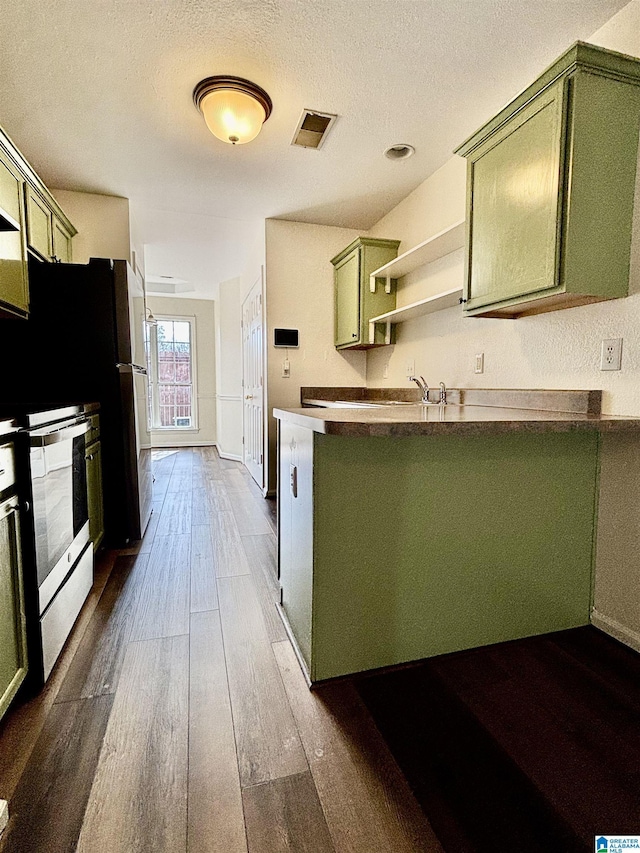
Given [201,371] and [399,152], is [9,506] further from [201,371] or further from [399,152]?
[201,371]

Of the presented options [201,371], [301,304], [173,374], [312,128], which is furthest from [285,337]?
[173,374]

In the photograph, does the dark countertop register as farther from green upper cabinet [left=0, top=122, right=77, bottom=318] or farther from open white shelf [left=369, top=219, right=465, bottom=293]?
green upper cabinet [left=0, top=122, right=77, bottom=318]

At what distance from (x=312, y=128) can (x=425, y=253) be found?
3.44 feet

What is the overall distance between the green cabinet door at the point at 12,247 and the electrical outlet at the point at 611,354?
2.62 m

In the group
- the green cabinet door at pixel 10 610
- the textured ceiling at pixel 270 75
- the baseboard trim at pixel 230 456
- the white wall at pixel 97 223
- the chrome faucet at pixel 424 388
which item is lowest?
the baseboard trim at pixel 230 456

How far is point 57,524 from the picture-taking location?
1597mm

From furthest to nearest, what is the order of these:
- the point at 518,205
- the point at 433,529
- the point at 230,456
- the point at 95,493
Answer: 1. the point at 230,456
2. the point at 95,493
3. the point at 518,205
4. the point at 433,529

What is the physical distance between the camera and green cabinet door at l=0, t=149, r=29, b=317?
1941 mm

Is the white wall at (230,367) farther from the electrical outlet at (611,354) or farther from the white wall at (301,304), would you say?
the electrical outlet at (611,354)

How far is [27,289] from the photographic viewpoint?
2.18 metres

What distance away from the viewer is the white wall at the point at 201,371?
699 centimetres

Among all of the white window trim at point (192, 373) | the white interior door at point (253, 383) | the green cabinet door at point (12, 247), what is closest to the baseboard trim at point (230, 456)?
the white interior door at point (253, 383)

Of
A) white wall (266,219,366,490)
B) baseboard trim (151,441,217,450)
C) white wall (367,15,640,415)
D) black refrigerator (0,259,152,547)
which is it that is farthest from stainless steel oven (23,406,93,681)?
baseboard trim (151,441,217,450)

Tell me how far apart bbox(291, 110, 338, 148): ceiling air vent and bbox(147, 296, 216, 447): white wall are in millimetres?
4856
